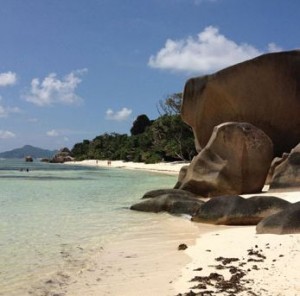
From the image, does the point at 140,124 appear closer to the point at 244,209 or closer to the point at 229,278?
the point at 244,209

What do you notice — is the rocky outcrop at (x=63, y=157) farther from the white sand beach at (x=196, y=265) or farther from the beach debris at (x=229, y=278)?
the beach debris at (x=229, y=278)

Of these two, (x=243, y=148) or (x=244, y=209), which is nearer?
(x=244, y=209)

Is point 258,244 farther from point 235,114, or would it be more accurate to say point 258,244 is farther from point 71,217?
point 235,114

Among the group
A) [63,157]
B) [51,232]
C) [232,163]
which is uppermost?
[63,157]

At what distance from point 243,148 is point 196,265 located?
8.63 meters

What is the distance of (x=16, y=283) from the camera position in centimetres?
572

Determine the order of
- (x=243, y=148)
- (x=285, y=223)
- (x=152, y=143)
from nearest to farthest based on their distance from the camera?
(x=285, y=223) < (x=243, y=148) < (x=152, y=143)

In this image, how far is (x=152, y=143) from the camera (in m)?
60.3

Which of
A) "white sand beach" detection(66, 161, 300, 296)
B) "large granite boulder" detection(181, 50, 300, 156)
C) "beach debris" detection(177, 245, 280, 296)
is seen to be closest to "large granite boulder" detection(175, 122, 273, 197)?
"large granite boulder" detection(181, 50, 300, 156)

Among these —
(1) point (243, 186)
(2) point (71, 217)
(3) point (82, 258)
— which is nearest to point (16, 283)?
(3) point (82, 258)

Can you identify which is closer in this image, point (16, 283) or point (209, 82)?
point (16, 283)

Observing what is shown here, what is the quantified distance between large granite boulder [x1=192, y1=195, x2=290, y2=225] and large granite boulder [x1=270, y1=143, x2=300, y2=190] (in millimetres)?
4718

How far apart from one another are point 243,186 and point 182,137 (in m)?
35.1

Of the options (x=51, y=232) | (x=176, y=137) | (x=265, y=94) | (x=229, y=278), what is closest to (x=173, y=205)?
(x=51, y=232)
